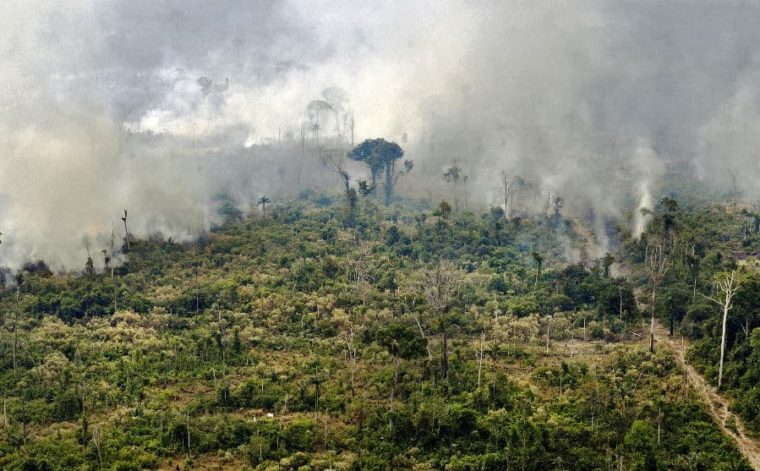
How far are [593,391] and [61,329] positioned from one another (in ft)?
139

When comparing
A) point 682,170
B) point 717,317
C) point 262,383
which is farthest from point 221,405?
point 682,170

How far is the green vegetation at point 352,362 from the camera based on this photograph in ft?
130

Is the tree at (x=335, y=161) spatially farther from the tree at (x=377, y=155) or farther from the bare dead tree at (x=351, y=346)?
the bare dead tree at (x=351, y=346)

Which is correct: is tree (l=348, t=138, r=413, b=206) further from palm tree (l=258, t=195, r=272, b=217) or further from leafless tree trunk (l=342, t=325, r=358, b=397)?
leafless tree trunk (l=342, t=325, r=358, b=397)

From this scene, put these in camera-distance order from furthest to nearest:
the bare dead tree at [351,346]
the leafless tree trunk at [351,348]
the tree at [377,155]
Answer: the tree at [377,155] → the bare dead tree at [351,346] → the leafless tree trunk at [351,348]

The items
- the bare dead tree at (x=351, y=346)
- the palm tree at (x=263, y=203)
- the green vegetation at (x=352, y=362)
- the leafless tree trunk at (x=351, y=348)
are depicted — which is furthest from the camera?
the palm tree at (x=263, y=203)

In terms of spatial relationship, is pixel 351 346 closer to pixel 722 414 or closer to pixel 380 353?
pixel 380 353

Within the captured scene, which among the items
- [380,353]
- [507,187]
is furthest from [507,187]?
[380,353]

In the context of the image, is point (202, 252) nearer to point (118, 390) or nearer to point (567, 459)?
point (118, 390)

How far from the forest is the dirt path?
0.59 metres

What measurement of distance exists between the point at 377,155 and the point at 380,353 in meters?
69.9

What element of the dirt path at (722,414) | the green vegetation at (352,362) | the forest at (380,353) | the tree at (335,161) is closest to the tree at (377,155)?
the tree at (335,161)

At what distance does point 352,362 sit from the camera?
166 ft

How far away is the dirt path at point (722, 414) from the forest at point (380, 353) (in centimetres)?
59
